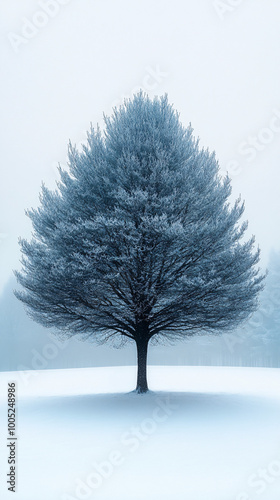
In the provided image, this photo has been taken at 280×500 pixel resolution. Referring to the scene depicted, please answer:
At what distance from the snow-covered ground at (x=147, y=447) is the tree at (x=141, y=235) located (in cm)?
366

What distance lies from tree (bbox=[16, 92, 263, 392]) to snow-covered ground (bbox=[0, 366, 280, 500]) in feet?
12.0

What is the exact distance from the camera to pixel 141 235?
56.2ft

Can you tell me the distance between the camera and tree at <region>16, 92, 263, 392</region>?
17422mm

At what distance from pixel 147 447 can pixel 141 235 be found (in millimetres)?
8407

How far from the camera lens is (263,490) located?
7598 millimetres

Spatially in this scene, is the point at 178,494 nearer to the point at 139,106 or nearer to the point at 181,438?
the point at 181,438

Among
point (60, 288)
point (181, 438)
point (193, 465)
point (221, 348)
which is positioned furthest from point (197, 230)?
point (221, 348)

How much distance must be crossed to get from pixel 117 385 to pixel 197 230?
11450mm

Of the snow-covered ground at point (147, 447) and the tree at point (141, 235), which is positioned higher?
the tree at point (141, 235)

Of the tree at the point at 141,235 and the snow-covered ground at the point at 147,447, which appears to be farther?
the tree at the point at 141,235

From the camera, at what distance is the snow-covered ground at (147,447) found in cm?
760

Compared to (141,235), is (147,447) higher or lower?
lower

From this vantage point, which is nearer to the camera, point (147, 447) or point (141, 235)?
point (147, 447)

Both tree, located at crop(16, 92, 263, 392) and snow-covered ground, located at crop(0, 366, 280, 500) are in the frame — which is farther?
tree, located at crop(16, 92, 263, 392)
